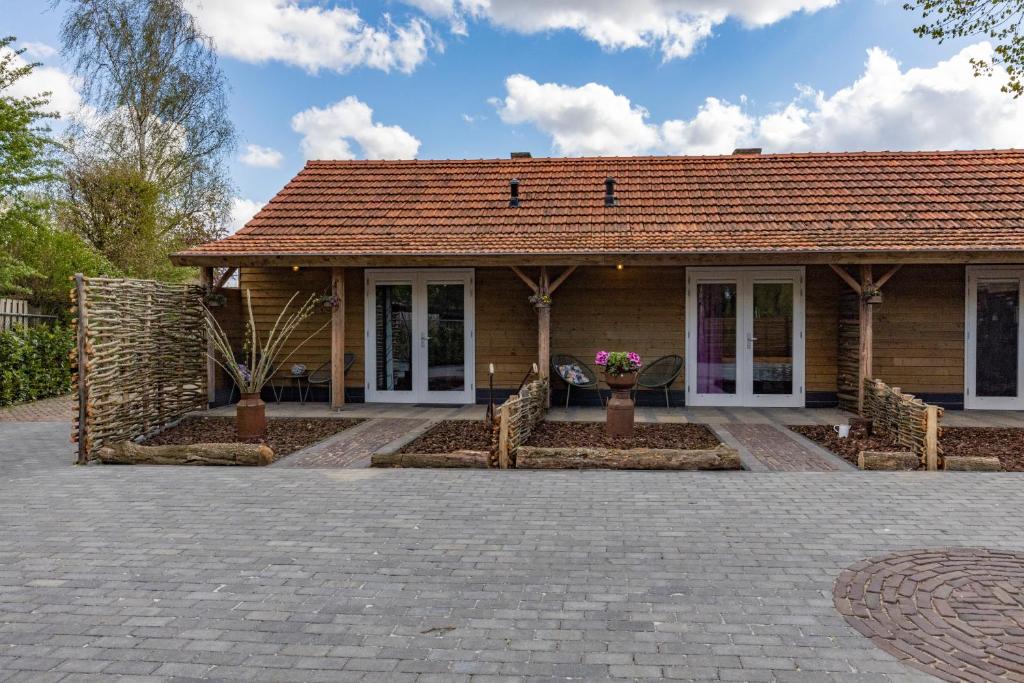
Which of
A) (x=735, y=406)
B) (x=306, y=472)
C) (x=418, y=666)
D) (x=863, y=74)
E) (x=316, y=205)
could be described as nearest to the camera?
(x=418, y=666)

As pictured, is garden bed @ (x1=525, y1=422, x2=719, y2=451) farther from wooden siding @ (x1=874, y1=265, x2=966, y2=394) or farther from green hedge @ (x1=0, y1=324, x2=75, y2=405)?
green hedge @ (x1=0, y1=324, x2=75, y2=405)

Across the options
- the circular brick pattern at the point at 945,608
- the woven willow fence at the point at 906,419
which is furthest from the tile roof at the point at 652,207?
the circular brick pattern at the point at 945,608

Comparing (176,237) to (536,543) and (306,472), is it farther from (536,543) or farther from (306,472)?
(536,543)

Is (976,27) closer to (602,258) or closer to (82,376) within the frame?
(602,258)

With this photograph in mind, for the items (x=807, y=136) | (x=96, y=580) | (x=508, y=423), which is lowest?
(x=96, y=580)

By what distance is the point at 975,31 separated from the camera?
8.30 meters

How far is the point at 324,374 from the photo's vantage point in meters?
11.0

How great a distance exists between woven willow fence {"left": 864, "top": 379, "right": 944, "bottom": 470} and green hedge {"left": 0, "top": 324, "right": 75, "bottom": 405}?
40.3 feet

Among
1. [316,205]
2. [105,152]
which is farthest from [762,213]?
[105,152]

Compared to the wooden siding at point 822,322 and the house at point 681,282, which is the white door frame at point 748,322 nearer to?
the house at point 681,282

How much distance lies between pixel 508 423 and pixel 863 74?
11.6 m

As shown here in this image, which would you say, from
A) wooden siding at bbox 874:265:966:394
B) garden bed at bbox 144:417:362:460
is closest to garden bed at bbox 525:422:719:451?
garden bed at bbox 144:417:362:460

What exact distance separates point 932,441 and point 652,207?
21.3 feet

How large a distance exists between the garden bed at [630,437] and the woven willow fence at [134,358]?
4.76 metres
